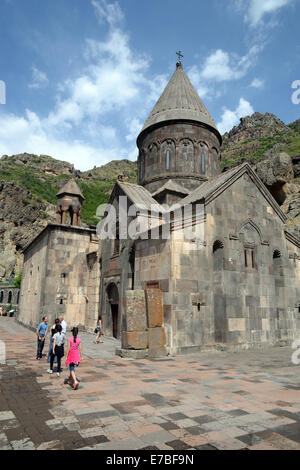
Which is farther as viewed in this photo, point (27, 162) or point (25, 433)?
point (27, 162)

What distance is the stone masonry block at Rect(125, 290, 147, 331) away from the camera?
9.56 meters

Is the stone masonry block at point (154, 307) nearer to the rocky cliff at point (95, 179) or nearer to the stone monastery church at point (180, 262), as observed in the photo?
the stone monastery church at point (180, 262)

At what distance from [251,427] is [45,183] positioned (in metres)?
73.4

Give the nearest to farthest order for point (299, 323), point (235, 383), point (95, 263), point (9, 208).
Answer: point (235, 383), point (299, 323), point (95, 263), point (9, 208)

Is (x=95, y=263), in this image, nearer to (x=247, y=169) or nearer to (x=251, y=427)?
(x=247, y=169)

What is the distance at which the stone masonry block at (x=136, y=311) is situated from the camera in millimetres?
9562

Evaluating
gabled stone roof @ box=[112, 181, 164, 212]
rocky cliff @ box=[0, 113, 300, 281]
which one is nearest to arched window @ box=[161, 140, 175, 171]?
Answer: gabled stone roof @ box=[112, 181, 164, 212]

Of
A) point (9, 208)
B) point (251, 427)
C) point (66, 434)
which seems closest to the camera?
point (66, 434)

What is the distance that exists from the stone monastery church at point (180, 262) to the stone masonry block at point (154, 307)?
0.12ft

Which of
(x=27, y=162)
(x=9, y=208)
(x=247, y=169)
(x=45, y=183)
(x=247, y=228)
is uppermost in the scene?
(x=27, y=162)

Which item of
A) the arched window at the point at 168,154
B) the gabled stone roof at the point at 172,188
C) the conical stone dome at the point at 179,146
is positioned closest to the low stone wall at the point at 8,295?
the conical stone dome at the point at 179,146

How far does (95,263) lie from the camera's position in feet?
57.7

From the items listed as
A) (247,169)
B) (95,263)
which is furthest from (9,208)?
(247,169)

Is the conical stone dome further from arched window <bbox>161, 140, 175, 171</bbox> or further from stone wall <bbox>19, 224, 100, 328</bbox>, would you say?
stone wall <bbox>19, 224, 100, 328</bbox>
